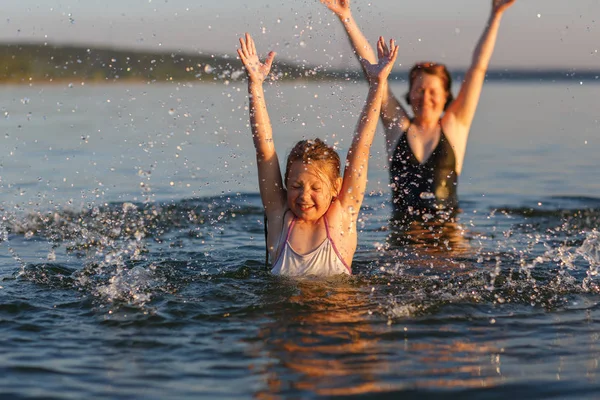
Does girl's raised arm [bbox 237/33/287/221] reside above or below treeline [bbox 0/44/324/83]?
below

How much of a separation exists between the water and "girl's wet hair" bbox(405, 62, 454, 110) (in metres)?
1.01

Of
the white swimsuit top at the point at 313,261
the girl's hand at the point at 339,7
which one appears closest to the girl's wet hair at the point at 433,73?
the girl's hand at the point at 339,7

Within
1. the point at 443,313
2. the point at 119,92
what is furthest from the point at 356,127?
the point at 119,92

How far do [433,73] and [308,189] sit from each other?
2932 mm

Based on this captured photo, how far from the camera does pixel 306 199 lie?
616 centimetres

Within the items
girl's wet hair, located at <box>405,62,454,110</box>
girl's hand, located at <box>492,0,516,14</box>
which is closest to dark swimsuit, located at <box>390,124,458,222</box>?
girl's wet hair, located at <box>405,62,454,110</box>

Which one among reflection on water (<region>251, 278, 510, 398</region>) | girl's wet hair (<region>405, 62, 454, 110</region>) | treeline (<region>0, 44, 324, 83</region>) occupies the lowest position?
reflection on water (<region>251, 278, 510, 398</region>)

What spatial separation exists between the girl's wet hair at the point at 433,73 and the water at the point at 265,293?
1015 millimetres

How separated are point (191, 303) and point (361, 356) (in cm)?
141

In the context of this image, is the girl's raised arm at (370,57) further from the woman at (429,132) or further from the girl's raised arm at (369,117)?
the girl's raised arm at (369,117)

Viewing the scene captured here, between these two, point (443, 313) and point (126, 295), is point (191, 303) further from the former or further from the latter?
point (443, 313)

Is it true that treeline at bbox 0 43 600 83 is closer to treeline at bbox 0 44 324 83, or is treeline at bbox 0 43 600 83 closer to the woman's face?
treeline at bbox 0 44 324 83

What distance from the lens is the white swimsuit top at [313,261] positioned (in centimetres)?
630

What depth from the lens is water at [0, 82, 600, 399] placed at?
4527 millimetres
